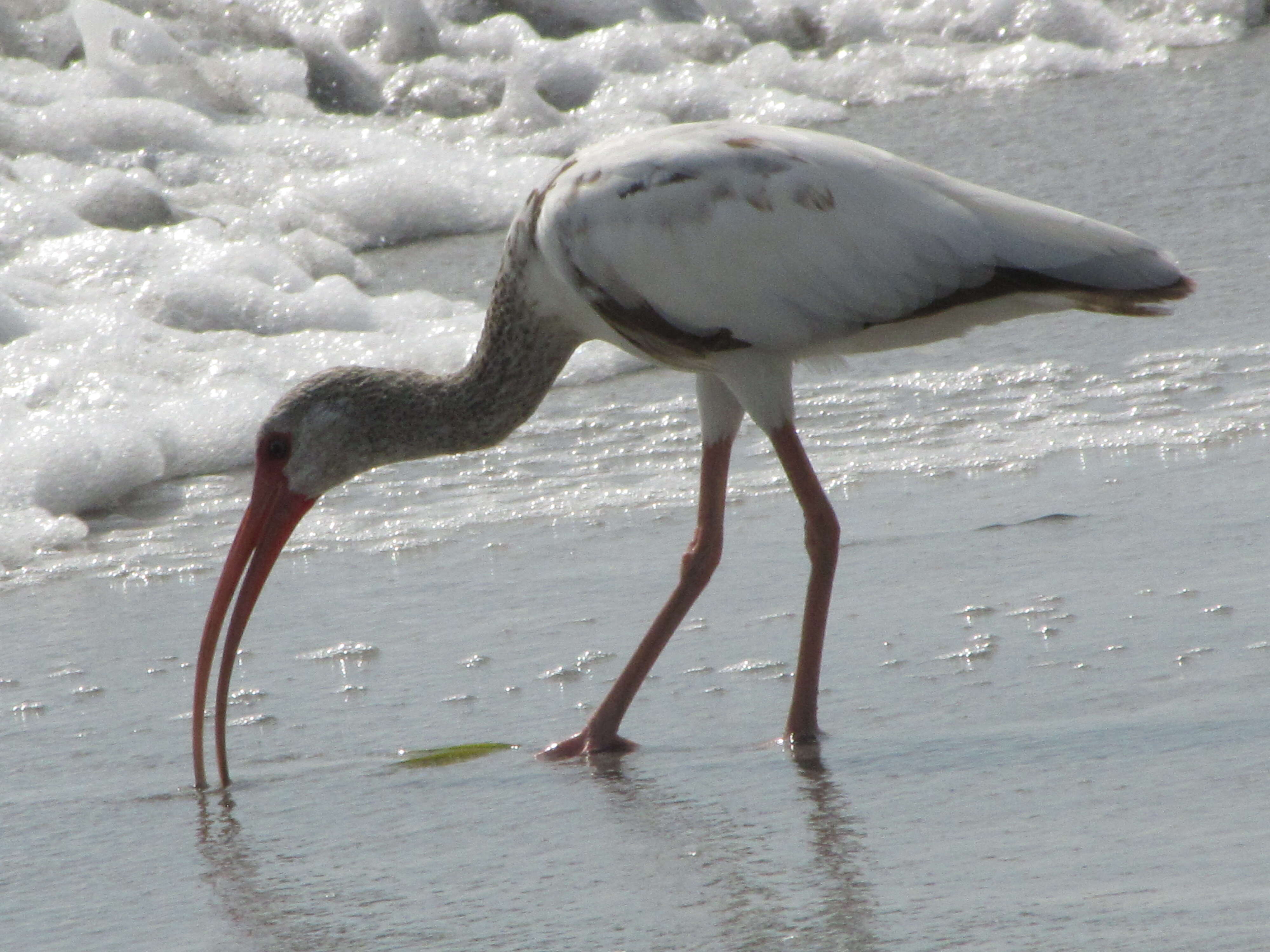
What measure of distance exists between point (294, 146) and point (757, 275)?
827cm

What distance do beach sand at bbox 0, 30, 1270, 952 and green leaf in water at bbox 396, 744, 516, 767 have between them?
0.13 feet

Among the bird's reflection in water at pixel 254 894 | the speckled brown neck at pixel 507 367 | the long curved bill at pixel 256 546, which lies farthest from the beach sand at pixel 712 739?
the speckled brown neck at pixel 507 367

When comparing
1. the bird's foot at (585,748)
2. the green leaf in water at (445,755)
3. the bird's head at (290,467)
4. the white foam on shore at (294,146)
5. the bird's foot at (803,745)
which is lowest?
the bird's foot at (803,745)

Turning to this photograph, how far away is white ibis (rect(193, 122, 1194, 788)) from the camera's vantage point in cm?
434

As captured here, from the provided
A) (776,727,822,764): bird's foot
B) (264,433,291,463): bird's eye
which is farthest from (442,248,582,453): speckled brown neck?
(776,727,822,764): bird's foot

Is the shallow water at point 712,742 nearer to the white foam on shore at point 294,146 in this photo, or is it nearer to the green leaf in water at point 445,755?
the green leaf in water at point 445,755

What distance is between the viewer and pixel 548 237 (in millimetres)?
4391

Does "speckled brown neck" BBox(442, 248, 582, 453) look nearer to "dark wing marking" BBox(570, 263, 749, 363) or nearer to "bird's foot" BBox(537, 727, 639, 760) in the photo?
"dark wing marking" BBox(570, 263, 749, 363)

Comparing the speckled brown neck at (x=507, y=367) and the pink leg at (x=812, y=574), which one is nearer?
the pink leg at (x=812, y=574)

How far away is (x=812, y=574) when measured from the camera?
4.43 meters

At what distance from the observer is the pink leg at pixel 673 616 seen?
4.05 m

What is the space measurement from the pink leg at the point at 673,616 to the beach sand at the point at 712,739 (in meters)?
0.09

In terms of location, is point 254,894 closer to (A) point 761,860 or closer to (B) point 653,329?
(A) point 761,860

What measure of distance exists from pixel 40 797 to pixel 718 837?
1.38 metres
